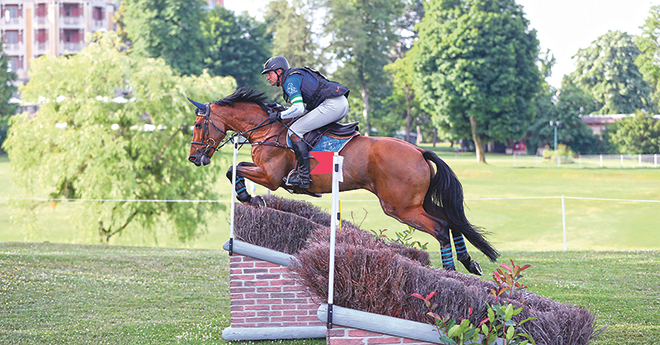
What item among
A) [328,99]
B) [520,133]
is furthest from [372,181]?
[520,133]

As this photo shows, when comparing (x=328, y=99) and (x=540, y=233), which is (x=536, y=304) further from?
(x=540, y=233)

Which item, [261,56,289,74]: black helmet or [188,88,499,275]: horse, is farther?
[261,56,289,74]: black helmet

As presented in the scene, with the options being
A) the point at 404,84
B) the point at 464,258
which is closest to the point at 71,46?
the point at 404,84

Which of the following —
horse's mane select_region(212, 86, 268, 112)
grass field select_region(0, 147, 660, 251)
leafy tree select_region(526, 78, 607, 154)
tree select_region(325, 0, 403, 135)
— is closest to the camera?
horse's mane select_region(212, 86, 268, 112)

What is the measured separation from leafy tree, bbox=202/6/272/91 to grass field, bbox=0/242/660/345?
33.2 meters

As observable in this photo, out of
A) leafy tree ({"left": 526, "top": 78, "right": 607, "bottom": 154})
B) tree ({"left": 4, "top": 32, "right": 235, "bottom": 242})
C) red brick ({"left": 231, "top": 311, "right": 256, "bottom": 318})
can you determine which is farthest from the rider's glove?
leafy tree ({"left": 526, "top": 78, "right": 607, "bottom": 154})

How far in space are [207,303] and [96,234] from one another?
10.2 meters

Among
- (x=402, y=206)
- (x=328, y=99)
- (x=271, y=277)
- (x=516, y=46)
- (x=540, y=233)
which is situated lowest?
(x=540, y=233)

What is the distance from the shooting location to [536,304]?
136 inches

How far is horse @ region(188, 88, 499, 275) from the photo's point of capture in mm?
5031

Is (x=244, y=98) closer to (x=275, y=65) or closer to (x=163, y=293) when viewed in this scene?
(x=275, y=65)

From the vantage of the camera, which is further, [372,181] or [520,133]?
[520,133]

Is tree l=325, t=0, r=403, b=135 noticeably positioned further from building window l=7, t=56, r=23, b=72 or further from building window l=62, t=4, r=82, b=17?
building window l=7, t=56, r=23, b=72

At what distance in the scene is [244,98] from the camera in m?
5.70
